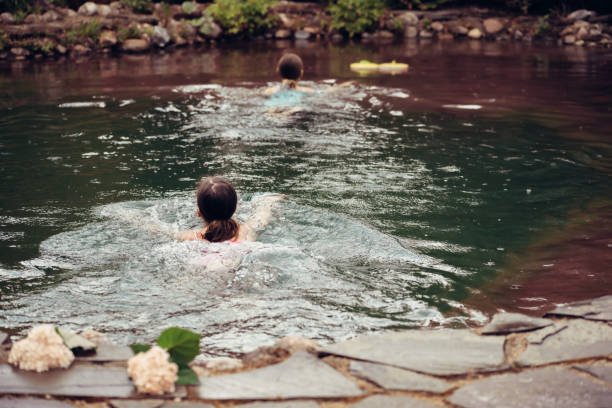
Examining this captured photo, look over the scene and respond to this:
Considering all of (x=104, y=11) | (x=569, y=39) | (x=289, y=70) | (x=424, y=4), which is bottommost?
(x=289, y=70)

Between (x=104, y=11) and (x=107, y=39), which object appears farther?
(x=104, y=11)

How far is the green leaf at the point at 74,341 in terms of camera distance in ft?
10.7

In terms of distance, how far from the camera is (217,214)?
511 centimetres

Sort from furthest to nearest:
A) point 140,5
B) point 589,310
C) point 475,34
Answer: point 475,34 → point 140,5 → point 589,310

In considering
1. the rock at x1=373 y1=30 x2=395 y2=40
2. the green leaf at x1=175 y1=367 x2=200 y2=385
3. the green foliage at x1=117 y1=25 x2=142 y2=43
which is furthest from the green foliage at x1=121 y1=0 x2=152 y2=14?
the green leaf at x1=175 y1=367 x2=200 y2=385

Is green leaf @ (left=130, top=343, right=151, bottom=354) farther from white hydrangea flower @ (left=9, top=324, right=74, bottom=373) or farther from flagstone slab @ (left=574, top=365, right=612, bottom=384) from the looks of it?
flagstone slab @ (left=574, top=365, right=612, bottom=384)

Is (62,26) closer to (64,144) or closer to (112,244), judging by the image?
(64,144)

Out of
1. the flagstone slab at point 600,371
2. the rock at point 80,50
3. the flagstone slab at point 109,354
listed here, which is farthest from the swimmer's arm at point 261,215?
the rock at point 80,50

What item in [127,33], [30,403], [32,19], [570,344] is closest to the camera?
[30,403]

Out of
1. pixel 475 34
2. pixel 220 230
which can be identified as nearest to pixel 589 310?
pixel 220 230

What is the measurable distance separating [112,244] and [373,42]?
662 inches

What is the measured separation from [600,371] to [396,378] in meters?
0.97

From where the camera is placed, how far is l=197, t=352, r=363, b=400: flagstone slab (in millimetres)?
2992

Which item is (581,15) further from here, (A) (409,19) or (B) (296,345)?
(B) (296,345)
